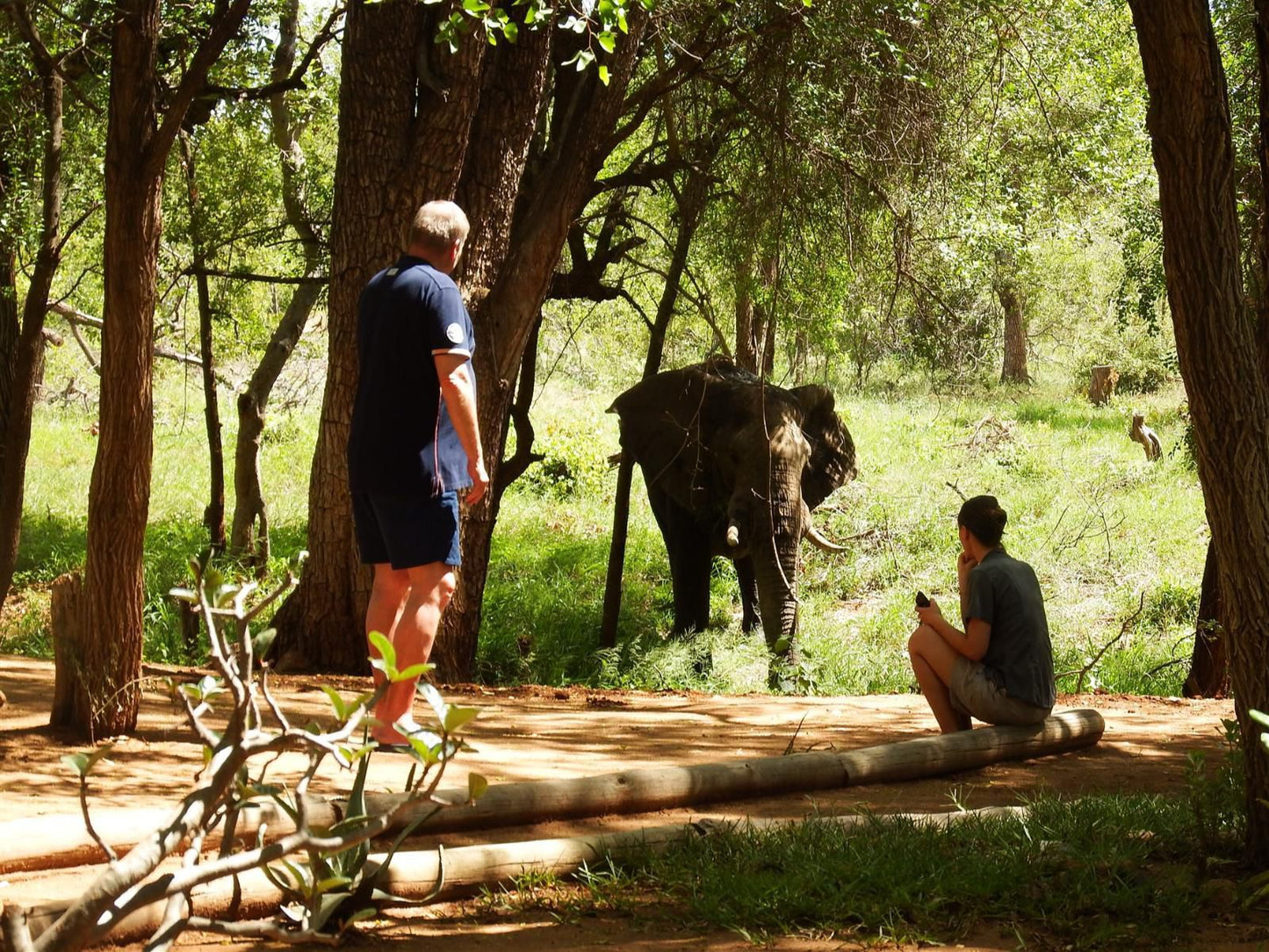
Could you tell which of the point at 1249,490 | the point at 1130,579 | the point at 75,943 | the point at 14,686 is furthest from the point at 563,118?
the point at 1130,579

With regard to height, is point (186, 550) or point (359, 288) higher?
point (359, 288)

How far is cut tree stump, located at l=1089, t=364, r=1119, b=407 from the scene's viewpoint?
1046 inches

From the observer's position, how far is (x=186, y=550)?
44.5ft

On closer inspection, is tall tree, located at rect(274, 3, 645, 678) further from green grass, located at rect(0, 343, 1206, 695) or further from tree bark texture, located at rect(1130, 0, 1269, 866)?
tree bark texture, located at rect(1130, 0, 1269, 866)

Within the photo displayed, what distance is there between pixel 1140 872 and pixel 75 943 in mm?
3348

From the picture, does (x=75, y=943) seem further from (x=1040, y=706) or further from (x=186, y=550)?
(x=186, y=550)

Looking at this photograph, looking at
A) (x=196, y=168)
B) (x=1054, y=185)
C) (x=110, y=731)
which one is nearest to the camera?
(x=110, y=731)

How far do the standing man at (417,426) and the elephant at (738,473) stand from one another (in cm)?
530

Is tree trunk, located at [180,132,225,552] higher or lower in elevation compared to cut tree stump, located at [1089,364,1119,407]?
lower

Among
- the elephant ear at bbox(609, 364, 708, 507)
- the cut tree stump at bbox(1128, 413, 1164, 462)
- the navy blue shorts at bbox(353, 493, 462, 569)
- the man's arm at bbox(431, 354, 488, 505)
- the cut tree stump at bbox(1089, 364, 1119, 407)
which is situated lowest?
the navy blue shorts at bbox(353, 493, 462, 569)

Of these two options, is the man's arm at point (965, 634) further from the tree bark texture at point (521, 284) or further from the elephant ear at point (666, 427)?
the elephant ear at point (666, 427)

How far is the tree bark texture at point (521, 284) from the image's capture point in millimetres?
8438

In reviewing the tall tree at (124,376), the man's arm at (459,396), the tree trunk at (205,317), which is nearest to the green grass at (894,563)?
the tree trunk at (205,317)

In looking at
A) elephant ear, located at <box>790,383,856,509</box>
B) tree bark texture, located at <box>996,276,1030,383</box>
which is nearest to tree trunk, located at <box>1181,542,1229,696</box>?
elephant ear, located at <box>790,383,856,509</box>
